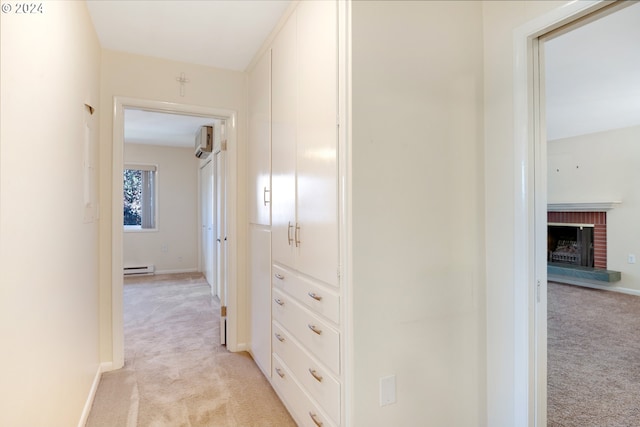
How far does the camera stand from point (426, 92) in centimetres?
160

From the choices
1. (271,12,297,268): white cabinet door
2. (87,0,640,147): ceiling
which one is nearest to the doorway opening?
(87,0,640,147): ceiling

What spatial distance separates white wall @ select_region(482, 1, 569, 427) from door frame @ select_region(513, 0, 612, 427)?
0.10 feet

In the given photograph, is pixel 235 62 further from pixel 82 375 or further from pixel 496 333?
pixel 496 333

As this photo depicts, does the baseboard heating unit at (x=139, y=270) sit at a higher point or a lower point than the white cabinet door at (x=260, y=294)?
lower

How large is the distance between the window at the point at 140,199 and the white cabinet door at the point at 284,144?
520cm

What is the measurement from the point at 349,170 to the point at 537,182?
34.6 inches

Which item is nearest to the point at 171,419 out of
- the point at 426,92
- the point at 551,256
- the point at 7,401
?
the point at 7,401

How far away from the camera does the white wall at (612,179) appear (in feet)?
15.8

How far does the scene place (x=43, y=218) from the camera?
1287 mm

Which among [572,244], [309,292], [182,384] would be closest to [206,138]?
[182,384]

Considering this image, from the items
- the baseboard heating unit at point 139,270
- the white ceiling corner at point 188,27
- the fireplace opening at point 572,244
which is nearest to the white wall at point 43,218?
the white ceiling corner at point 188,27

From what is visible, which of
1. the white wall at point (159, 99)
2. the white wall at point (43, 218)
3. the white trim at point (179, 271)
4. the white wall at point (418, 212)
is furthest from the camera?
the white trim at point (179, 271)

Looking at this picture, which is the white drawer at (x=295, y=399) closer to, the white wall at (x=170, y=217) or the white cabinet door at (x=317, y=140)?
the white cabinet door at (x=317, y=140)

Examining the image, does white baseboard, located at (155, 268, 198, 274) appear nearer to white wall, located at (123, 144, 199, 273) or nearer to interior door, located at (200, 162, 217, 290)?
white wall, located at (123, 144, 199, 273)
